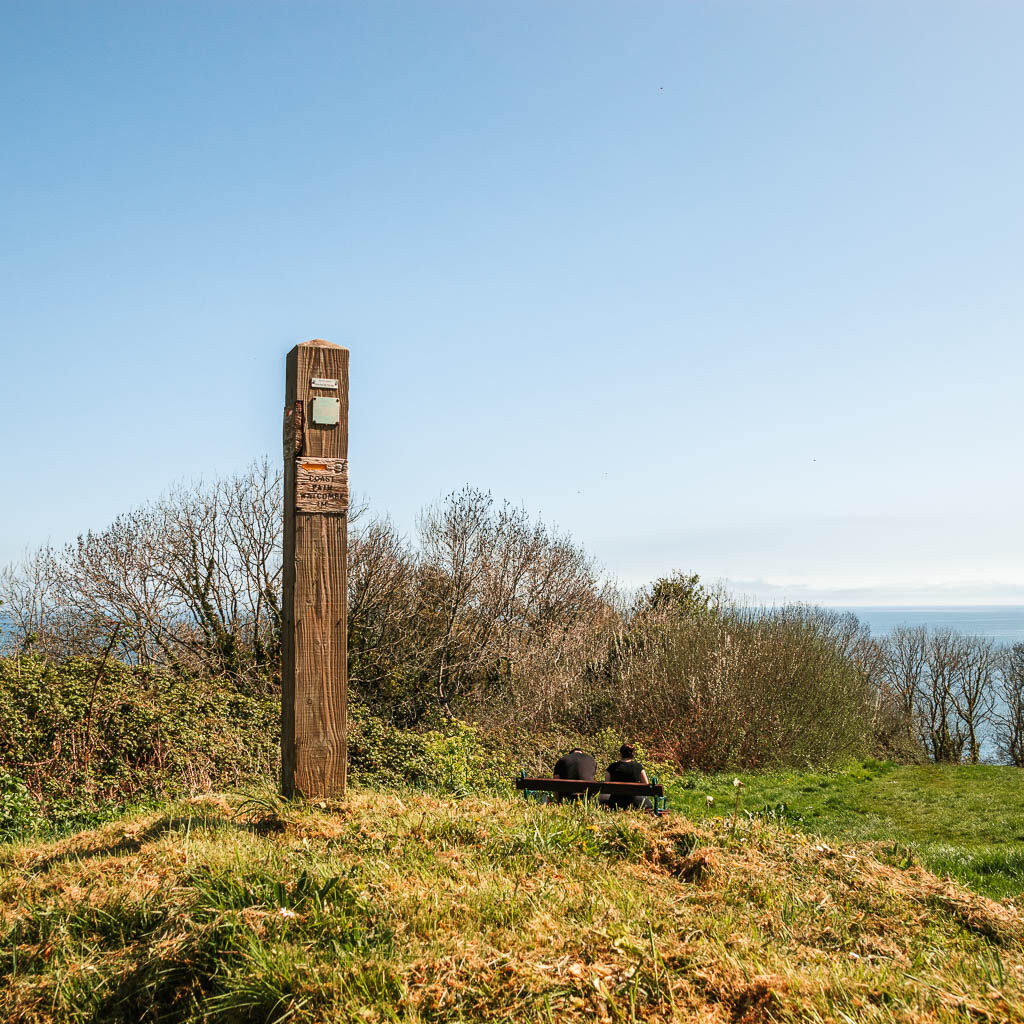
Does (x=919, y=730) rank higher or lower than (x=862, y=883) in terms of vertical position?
lower

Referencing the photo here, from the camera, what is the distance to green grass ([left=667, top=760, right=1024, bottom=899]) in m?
7.79

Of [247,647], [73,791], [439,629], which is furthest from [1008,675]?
[73,791]

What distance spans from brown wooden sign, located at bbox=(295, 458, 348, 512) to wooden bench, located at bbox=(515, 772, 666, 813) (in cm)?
289

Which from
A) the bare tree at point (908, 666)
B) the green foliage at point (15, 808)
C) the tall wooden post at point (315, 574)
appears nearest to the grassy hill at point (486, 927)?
the tall wooden post at point (315, 574)

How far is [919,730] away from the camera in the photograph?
4369 cm

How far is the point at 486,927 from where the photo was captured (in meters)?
2.94

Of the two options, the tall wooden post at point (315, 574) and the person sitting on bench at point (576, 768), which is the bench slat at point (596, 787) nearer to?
the person sitting on bench at point (576, 768)

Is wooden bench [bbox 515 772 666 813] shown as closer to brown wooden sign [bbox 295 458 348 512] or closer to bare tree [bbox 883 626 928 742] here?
brown wooden sign [bbox 295 458 348 512]

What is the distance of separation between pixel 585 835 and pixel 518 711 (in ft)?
48.0

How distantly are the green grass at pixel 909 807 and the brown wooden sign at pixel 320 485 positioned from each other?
4.72 meters

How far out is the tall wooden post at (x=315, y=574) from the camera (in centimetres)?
467

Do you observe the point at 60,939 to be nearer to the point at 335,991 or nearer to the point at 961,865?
the point at 335,991

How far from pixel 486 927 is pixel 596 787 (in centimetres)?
394

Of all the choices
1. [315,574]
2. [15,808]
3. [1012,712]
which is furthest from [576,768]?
[1012,712]
